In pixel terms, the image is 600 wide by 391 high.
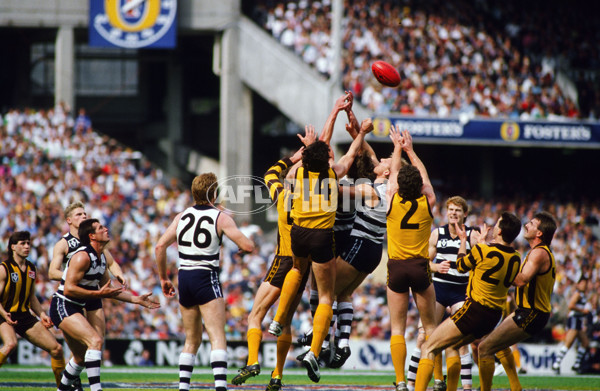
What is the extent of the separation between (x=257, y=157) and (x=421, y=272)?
2290 cm

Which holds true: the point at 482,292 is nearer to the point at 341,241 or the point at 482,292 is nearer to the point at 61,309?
the point at 341,241

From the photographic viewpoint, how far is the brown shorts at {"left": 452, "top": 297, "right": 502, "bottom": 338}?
9523mm

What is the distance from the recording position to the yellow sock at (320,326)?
9.62 metres

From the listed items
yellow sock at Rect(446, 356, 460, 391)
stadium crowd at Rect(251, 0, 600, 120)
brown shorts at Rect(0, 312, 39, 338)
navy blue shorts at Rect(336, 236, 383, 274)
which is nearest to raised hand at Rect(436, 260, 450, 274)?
navy blue shorts at Rect(336, 236, 383, 274)

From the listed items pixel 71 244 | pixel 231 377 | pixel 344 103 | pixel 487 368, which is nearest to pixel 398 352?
pixel 487 368

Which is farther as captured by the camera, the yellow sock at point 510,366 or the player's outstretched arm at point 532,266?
the yellow sock at point 510,366

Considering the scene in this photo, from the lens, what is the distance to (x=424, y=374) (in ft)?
31.2

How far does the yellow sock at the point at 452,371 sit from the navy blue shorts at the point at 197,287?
9.76ft

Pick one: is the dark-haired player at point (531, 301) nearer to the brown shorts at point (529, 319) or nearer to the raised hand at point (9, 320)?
the brown shorts at point (529, 319)

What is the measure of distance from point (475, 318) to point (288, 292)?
209cm

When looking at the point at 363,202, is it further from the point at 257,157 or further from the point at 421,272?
the point at 257,157

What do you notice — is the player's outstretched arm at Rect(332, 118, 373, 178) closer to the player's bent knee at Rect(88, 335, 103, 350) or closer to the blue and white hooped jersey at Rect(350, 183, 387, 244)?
the blue and white hooped jersey at Rect(350, 183, 387, 244)

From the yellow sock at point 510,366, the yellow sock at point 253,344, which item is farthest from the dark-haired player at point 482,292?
the yellow sock at point 253,344

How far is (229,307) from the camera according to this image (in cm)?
1988
